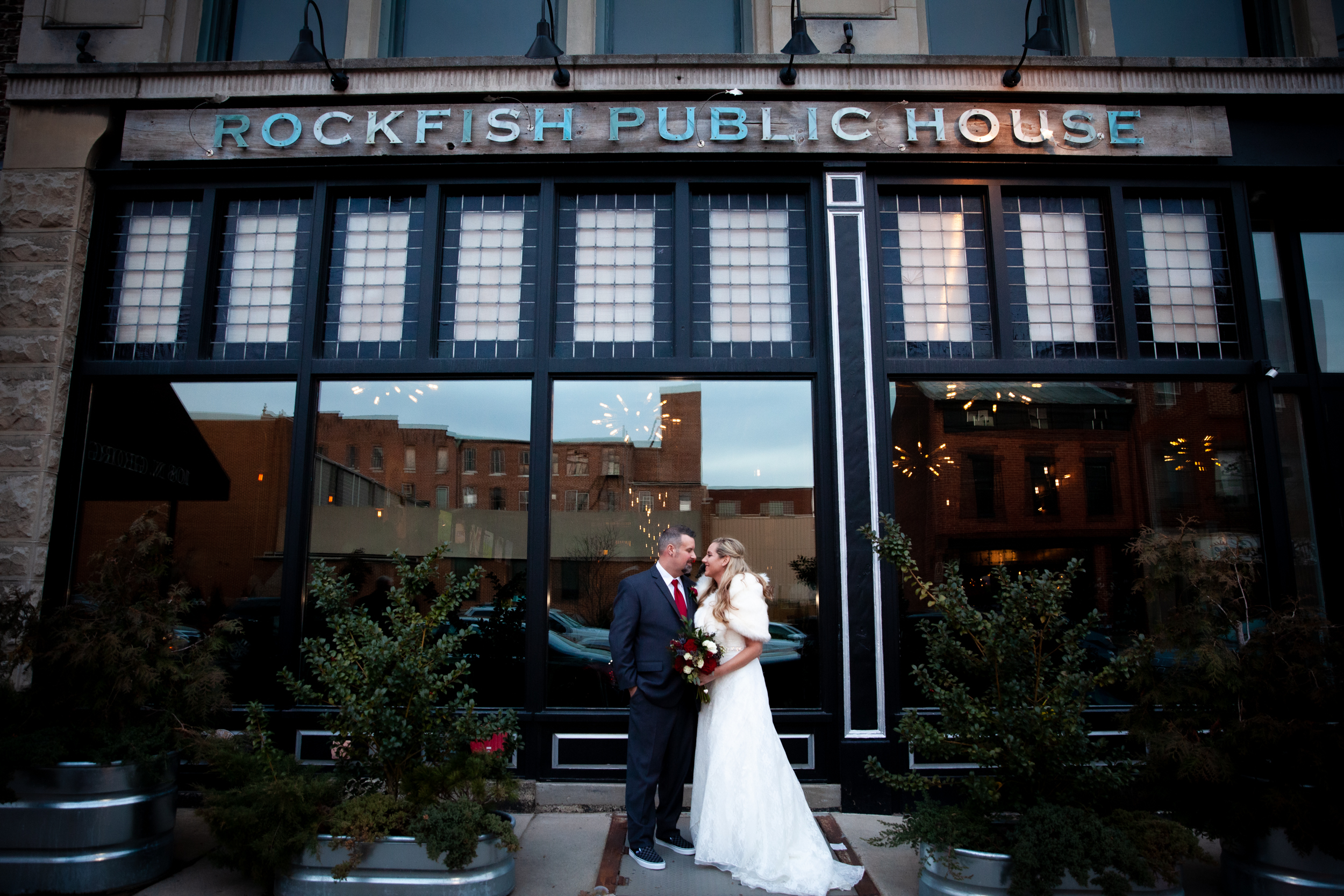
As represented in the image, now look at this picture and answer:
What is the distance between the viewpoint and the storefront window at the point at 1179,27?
7426mm

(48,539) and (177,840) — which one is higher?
(48,539)

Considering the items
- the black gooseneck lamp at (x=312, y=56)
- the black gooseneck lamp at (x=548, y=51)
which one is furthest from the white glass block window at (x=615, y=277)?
the black gooseneck lamp at (x=312, y=56)

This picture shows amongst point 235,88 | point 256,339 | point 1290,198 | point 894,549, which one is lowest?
point 894,549

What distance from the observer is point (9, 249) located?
664 cm

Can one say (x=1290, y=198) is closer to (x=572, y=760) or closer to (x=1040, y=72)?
(x=1040, y=72)

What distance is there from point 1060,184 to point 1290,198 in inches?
88.3

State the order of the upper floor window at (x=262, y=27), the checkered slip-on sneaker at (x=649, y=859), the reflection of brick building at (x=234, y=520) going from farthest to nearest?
1. the upper floor window at (x=262, y=27)
2. the reflection of brick building at (x=234, y=520)
3. the checkered slip-on sneaker at (x=649, y=859)

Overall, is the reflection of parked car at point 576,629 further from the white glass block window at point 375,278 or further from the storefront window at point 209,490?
the white glass block window at point 375,278

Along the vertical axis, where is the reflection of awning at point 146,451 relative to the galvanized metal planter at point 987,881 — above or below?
above

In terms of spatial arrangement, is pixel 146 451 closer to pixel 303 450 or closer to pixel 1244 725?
pixel 303 450

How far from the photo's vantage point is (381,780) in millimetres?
4672

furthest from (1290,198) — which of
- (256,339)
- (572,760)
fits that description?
(256,339)

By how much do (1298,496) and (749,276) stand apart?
16.7 feet

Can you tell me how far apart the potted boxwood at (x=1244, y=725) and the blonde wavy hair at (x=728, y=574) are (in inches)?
95.4
